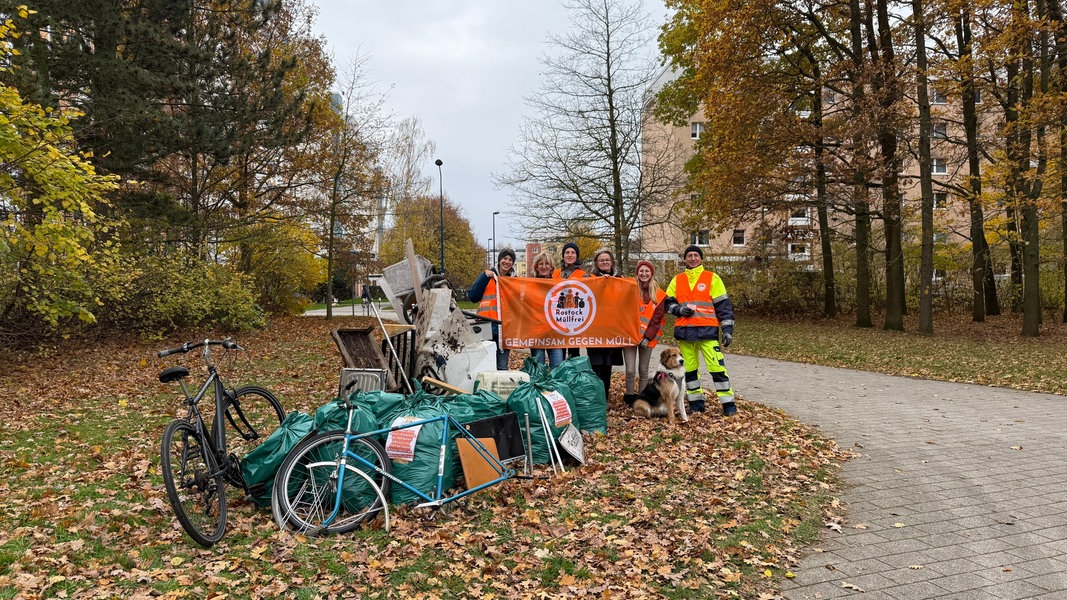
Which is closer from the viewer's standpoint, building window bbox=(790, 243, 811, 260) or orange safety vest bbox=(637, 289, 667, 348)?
orange safety vest bbox=(637, 289, 667, 348)

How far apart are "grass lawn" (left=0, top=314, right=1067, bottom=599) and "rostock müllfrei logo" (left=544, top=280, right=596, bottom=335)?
1.28 meters

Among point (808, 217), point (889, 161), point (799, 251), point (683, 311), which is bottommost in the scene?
point (683, 311)

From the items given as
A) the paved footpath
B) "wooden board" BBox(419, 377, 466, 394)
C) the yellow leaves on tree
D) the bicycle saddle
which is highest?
the yellow leaves on tree

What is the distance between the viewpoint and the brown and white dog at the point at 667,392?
323 inches

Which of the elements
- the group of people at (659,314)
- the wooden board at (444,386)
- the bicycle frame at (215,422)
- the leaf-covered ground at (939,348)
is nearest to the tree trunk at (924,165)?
the leaf-covered ground at (939,348)

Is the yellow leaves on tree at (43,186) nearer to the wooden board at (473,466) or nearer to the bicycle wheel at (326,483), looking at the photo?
the bicycle wheel at (326,483)

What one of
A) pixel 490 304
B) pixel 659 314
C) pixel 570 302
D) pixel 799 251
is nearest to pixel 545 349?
pixel 570 302

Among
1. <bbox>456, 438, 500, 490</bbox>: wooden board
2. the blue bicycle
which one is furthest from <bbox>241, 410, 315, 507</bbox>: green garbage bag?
<bbox>456, 438, 500, 490</bbox>: wooden board

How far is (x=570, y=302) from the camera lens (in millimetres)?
9336

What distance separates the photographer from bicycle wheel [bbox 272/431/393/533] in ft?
15.9

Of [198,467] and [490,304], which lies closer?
[198,467]

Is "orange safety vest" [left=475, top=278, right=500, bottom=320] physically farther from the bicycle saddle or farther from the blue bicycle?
the bicycle saddle

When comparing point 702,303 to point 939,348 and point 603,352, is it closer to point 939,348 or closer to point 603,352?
point 603,352

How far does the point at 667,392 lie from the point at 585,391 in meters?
1.39
